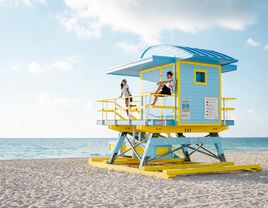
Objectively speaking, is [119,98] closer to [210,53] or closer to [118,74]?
[118,74]

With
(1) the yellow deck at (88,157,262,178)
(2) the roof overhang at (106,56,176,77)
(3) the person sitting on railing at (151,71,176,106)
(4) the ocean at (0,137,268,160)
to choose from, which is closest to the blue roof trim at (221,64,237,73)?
(2) the roof overhang at (106,56,176,77)

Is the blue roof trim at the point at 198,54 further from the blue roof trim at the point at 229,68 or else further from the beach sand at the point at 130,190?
the beach sand at the point at 130,190

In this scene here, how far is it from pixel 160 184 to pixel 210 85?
19.4 ft

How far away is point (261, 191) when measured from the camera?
11.9m

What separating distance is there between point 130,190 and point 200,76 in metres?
7.01

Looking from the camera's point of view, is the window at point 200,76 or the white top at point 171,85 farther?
the window at point 200,76

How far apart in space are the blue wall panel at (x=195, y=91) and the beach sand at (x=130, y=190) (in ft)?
8.23

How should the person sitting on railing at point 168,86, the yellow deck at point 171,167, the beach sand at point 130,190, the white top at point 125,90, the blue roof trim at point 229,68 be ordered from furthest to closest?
the white top at point 125,90, the blue roof trim at point 229,68, the person sitting on railing at point 168,86, the yellow deck at point 171,167, the beach sand at point 130,190

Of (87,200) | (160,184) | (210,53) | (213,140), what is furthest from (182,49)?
(87,200)

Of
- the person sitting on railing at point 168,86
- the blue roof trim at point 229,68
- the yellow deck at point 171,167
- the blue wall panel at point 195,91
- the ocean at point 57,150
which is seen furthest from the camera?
the ocean at point 57,150

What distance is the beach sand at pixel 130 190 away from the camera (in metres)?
10.2

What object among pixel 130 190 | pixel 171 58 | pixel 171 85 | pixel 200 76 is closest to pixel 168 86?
pixel 171 85

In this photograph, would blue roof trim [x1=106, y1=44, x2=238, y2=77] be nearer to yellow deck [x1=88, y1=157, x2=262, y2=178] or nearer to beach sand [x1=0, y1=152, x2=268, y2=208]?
yellow deck [x1=88, y1=157, x2=262, y2=178]

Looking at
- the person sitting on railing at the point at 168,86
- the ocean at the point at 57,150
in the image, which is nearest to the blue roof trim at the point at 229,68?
the person sitting on railing at the point at 168,86
